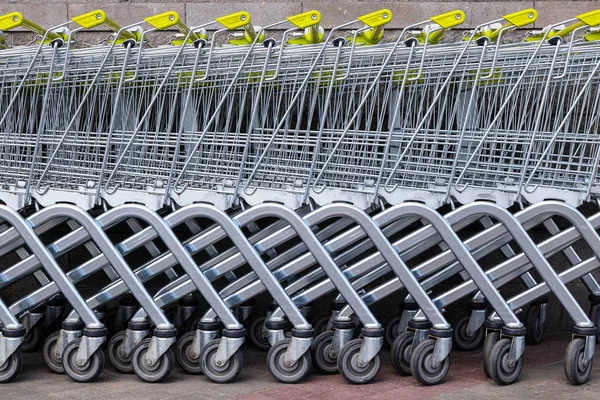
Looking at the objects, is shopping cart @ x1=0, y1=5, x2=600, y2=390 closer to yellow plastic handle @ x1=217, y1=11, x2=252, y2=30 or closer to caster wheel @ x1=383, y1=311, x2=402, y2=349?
yellow plastic handle @ x1=217, y1=11, x2=252, y2=30

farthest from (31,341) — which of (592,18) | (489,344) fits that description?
(592,18)

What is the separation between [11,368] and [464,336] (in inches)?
106

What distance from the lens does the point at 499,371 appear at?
4.52m

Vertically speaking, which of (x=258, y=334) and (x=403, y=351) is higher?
(x=403, y=351)

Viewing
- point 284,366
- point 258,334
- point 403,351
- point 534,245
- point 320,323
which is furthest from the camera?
point 258,334

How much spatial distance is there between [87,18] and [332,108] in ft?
5.11

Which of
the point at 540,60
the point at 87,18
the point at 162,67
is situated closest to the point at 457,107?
the point at 540,60

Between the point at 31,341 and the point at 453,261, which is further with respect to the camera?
the point at 31,341

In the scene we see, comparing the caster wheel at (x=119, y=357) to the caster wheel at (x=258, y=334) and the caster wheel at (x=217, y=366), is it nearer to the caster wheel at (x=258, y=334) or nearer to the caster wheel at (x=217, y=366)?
the caster wheel at (x=217, y=366)

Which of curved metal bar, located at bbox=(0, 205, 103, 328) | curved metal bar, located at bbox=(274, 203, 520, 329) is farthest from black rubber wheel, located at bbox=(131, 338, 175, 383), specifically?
curved metal bar, located at bbox=(274, 203, 520, 329)

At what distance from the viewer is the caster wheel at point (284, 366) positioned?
Result: 4.57 m

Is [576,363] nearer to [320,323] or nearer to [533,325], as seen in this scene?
[533,325]

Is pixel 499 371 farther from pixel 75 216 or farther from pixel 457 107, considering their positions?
pixel 75 216

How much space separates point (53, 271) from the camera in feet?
15.1
